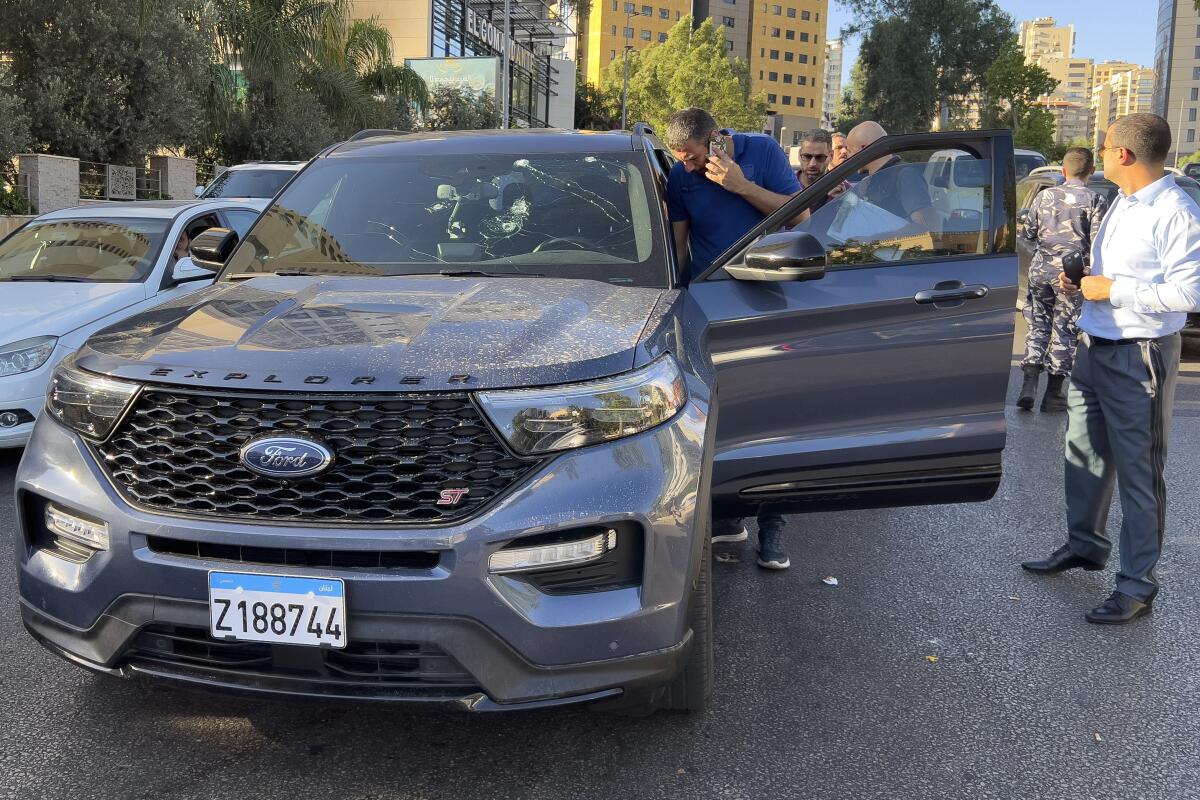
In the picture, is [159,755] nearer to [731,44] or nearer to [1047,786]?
[1047,786]

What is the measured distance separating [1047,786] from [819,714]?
0.68 meters

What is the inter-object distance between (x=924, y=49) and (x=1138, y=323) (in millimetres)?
60061

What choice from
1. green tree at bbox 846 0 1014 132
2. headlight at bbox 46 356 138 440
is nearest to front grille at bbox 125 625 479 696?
headlight at bbox 46 356 138 440

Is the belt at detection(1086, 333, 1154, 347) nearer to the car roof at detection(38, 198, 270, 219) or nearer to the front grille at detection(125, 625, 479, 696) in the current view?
the front grille at detection(125, 625, 479, 696)

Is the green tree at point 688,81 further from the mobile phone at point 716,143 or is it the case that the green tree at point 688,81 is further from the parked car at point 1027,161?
the mobile phone at point 716,143

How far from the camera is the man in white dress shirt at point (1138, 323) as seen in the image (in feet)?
13.4

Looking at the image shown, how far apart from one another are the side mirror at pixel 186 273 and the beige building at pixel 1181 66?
5229 inches

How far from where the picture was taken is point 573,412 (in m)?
2.56

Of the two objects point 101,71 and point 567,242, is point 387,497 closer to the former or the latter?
point 567,242

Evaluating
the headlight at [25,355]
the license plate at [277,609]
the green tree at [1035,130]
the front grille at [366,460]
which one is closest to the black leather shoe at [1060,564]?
the front grille at [366,460]

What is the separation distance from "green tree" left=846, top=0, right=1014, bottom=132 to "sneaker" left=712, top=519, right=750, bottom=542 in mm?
57176

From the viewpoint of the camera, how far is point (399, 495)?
8.31ft

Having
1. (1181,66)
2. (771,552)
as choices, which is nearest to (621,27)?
(1181,66)

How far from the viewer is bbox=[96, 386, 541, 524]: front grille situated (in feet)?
8.30
